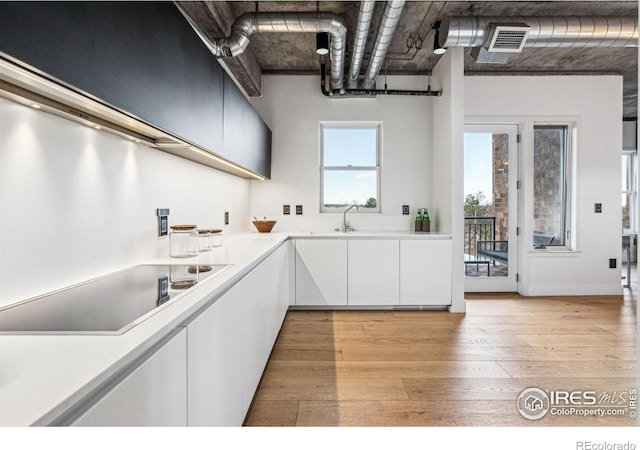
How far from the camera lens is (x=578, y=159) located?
13.5 feet

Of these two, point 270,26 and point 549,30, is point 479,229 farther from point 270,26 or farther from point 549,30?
point 270,26

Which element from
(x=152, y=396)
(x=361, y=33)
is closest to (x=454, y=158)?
(x=361, y=33)

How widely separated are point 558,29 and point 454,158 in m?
1.29

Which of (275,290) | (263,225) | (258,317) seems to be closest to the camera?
(258,317)

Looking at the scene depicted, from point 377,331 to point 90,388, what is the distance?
2599 mm

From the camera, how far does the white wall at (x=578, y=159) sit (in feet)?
13.3

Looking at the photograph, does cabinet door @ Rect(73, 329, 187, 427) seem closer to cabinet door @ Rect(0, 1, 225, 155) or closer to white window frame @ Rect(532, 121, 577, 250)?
cabinet door @ Rect(0, 1, 225, 155)

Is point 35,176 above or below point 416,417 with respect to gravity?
above

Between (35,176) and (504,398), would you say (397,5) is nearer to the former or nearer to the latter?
(35,176)

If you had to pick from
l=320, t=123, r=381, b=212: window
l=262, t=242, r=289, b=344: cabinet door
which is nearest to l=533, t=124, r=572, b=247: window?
l=320, t=123, r=381, b=212: window

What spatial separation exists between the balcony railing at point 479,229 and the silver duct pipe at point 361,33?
2271mm

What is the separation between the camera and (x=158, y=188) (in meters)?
1.95

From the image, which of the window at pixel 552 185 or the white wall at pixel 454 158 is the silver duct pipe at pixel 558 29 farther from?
the window at pixel 552 185
